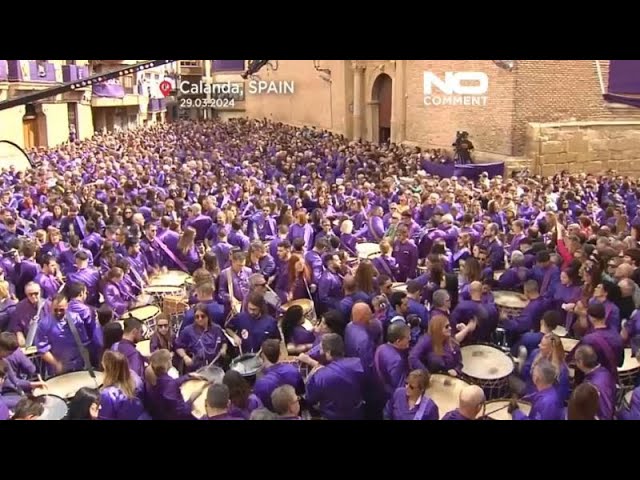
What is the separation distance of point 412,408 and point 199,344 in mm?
1743

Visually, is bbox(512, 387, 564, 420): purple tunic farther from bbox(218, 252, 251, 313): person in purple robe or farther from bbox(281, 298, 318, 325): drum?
bbox(218, 252, 251, 313): person in purple robe

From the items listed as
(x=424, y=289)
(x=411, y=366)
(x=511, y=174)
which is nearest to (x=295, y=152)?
(x=511, y=174)

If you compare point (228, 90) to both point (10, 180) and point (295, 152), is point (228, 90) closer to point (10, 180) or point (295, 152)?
point (295, 152)

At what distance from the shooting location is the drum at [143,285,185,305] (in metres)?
6.82

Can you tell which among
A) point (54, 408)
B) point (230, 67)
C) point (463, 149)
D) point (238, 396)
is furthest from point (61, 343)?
point (230, 67)

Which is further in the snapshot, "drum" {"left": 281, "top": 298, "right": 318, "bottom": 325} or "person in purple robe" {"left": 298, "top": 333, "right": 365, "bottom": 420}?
"drum" {"left": 281, "top": 298, "right": 318, "bottom": 325}

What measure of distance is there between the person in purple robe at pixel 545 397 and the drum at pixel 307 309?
8.11 feet

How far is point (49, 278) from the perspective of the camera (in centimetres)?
640

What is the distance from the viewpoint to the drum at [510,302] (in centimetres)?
603

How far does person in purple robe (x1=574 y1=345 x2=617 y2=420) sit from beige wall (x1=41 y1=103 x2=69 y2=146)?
19.9 m

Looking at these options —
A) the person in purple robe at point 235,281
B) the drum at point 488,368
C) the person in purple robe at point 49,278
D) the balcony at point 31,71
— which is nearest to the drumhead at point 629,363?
Result: the drum at point 488,368

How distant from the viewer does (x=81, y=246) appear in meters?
7.73

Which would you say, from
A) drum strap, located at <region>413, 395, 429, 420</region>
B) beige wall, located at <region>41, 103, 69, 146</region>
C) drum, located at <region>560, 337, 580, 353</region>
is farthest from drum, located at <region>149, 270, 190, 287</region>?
beige wall, located at <region>41, 103, 69, 146</region>

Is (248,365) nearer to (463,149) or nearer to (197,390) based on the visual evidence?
(197,390)
